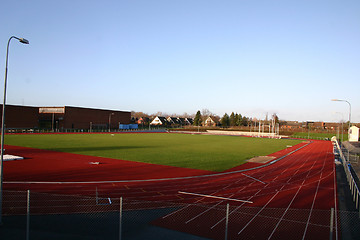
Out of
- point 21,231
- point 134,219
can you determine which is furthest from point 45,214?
point 134,219

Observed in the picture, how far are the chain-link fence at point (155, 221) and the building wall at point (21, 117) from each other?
69236mm

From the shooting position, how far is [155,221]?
11055 millimetres

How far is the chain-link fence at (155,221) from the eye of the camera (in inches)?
377

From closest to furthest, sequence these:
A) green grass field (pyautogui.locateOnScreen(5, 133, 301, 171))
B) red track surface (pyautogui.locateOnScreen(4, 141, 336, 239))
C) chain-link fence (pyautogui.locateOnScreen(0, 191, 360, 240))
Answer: chain-link fence (pyautogui.locateOnScreen(0, 191, 360, 240)) < red track surface (pyautogui.locateOnScreen(4, 141, 336, 239)) < green grass field (pyautogui.locateOnScreen(5, 133, 301, 171))

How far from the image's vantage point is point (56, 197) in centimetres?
1419

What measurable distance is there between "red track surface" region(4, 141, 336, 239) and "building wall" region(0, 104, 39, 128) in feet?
178

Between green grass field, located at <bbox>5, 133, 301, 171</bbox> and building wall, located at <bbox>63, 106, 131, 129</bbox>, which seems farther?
building wall, located at <bbox>63, 106, 131, 129</bbox>

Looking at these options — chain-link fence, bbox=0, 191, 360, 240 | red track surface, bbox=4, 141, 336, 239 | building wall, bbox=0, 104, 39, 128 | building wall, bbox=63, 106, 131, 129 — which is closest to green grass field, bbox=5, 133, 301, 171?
red track surface, bbox=4, 141, 336, 239

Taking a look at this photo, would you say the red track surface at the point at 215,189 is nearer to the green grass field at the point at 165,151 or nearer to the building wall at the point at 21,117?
the green grass field at the point at 165,151

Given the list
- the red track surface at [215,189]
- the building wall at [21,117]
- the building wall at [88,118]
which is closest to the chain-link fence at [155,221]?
the red track surface at [215,189]

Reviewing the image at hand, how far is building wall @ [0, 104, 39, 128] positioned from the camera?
235ft

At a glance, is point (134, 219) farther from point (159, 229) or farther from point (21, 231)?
point (21, 231)

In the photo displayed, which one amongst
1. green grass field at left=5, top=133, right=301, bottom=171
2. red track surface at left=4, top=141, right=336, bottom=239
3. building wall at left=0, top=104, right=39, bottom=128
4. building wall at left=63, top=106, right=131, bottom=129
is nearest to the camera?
red track surface at left=4, top=141, right=336, bottom=239

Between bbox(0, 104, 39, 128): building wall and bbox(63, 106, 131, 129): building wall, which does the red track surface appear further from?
bbox(63, 106, 131, 129): building wall
